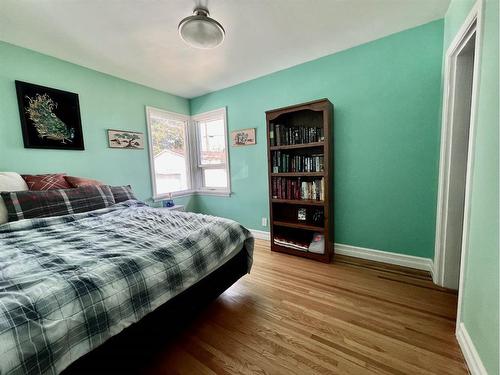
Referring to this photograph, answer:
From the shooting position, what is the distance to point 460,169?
166 centimetres

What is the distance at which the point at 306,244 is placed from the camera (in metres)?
2.54

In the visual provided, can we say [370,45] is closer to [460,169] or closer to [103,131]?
[460,169]

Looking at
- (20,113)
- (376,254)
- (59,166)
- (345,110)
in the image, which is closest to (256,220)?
(376,254)

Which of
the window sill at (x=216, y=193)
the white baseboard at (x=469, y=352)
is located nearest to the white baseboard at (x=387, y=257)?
the white baseboard at (x=469, y=352)

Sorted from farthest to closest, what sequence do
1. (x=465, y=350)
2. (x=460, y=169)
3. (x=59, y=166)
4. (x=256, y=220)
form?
(x=256, y=220), (x=59, y=166), (x=460, y=169), (x=465, y=350)

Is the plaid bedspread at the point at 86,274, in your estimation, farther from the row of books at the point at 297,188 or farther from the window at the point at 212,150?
the window at the point at 212,150

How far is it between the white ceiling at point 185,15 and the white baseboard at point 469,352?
2.39m

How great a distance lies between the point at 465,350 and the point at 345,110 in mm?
2162

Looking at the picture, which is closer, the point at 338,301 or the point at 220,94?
the point at 338,301

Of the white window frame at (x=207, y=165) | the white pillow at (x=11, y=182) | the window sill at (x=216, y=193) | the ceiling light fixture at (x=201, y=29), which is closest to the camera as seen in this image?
the ceiling light fixture at (x=201, y=29)

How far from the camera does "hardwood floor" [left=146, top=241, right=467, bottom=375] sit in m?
1.17

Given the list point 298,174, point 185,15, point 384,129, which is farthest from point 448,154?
point 185,15

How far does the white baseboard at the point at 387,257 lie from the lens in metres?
2.08

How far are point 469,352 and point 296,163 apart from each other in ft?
6.42
